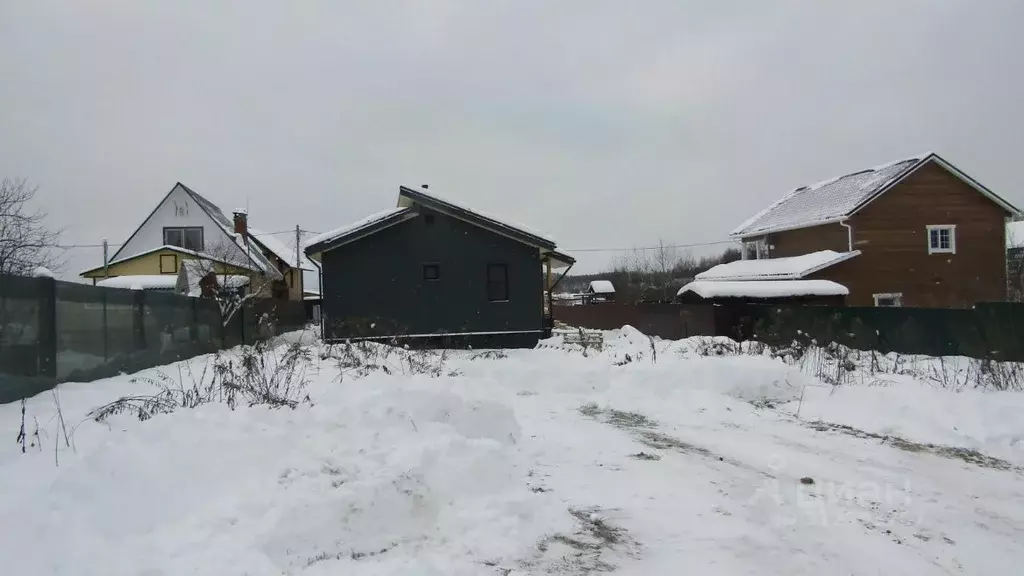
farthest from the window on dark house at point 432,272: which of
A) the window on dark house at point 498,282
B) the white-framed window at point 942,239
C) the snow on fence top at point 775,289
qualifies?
the white-framed window at point 942,239

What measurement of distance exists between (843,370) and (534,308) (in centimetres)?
1145

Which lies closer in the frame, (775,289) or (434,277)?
(434,277)

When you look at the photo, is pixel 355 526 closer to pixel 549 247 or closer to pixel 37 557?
pixel 37 557

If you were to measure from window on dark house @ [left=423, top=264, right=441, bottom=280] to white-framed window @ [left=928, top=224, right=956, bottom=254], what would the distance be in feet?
76.7

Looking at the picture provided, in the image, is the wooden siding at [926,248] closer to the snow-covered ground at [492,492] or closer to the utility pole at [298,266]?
the snow-covered ground at [492,492]

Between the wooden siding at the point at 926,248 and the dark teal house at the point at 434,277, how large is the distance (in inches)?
601

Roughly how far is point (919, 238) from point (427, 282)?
23.3 m

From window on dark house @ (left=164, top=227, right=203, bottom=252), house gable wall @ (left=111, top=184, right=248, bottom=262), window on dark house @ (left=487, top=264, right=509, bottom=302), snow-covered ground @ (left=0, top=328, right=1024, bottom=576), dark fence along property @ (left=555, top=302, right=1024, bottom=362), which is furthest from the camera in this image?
window on dark house @ (left=164, top=227, right=203, bottom=252)

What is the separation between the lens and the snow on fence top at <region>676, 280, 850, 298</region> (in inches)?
1030

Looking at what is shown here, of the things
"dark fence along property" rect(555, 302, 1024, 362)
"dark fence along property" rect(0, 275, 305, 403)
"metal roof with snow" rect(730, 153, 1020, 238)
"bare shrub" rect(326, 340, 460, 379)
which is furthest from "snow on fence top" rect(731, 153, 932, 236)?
"dark fence along property" rect(0, 275, 305, 403)

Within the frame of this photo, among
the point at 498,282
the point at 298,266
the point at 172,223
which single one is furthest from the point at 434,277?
the point at 298,266

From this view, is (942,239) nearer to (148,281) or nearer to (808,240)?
(808,240)

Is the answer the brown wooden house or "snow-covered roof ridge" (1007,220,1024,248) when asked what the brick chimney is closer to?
the brown wooden house

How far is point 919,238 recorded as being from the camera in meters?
29.1
